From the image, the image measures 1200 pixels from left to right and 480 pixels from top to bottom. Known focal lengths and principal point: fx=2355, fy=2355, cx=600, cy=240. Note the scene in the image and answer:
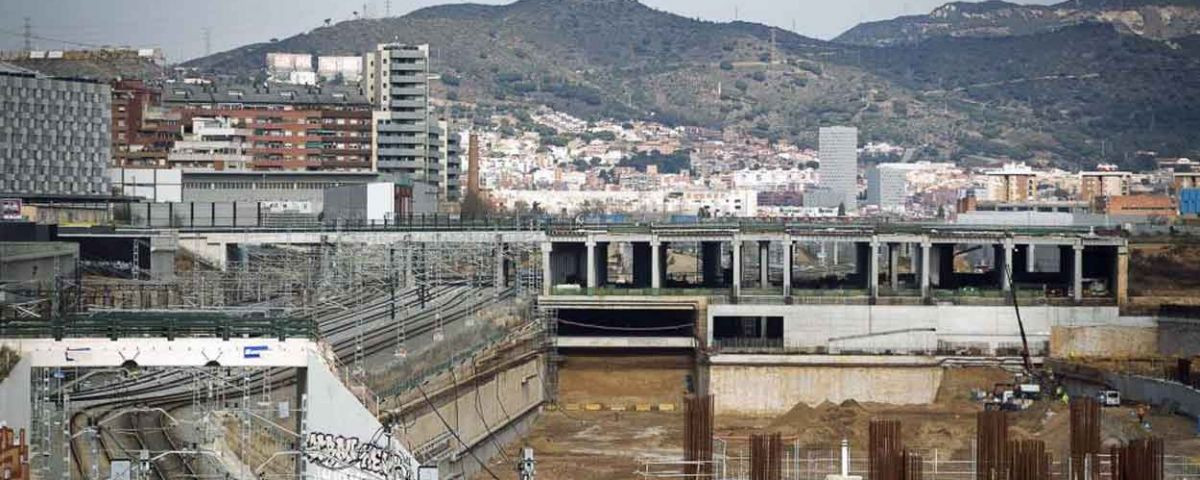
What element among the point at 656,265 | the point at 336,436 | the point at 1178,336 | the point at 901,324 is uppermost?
the point at 656,265

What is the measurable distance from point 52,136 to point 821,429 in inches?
1380

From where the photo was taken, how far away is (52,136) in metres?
75.6

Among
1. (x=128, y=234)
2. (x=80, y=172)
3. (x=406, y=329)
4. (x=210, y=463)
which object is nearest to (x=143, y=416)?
(x=210, y=463)

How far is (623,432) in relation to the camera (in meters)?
Result: 51.8

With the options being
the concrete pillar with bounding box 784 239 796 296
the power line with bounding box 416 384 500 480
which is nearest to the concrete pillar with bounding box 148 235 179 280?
the concrete pillar with bounding box 784 239 796 296

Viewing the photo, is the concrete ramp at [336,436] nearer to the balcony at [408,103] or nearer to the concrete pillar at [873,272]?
the concrete pillar at [873,272]

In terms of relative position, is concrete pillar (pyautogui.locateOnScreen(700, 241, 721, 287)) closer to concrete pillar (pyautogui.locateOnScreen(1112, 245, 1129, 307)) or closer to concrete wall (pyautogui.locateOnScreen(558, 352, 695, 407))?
concrete wall (pyautogui.locateOnScreen(558, 352, 695, 407))

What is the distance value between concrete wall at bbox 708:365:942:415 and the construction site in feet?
0.20

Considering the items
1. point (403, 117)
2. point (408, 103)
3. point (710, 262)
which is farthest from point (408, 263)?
point (408, 103)

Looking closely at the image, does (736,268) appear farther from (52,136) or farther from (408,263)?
(52,136)

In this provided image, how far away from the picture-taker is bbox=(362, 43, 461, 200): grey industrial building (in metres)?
120

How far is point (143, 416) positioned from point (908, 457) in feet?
36.5

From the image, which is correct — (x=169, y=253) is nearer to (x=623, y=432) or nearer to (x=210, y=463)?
(x=623, y=432)

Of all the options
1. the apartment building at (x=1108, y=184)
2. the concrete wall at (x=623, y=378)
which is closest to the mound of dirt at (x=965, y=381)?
the concrete wall at (x=623, y=378)
